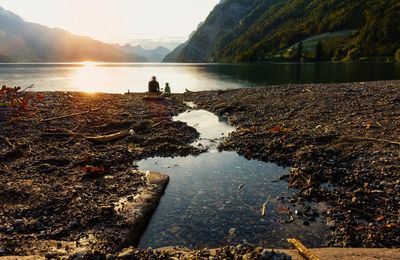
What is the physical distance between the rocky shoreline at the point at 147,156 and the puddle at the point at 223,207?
2.94 ft

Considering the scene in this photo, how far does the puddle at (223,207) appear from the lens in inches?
516

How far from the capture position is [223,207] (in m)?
15.7

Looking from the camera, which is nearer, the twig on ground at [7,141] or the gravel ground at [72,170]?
the gravel ground at [72,170]

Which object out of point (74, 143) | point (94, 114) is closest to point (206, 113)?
point (94, 114)

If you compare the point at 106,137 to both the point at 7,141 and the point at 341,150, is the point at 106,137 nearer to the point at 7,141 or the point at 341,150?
the point at 7,141

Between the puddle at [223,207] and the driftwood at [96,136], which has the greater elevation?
the driftwood at [96,136]

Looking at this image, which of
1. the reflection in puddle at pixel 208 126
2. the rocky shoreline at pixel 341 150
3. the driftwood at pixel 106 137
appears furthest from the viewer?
the reflection in puddle at pixel 208 126

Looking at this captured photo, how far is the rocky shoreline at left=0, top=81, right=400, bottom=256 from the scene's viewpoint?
42.9ft

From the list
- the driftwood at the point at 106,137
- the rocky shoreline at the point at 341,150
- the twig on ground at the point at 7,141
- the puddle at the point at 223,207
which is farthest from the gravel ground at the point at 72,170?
the rocky shoreline at the point at 341,150

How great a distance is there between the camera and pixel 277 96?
146 ft

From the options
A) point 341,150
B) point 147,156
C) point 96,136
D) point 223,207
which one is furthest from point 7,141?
point 341,150

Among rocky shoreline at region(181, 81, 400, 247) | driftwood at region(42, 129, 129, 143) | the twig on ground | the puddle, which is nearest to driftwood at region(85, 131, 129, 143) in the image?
driftwood at region(42, 129, 129, 143)

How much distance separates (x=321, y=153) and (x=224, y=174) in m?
6.19

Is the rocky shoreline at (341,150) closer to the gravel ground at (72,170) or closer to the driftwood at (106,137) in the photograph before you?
the gravel ground at (72,170)
